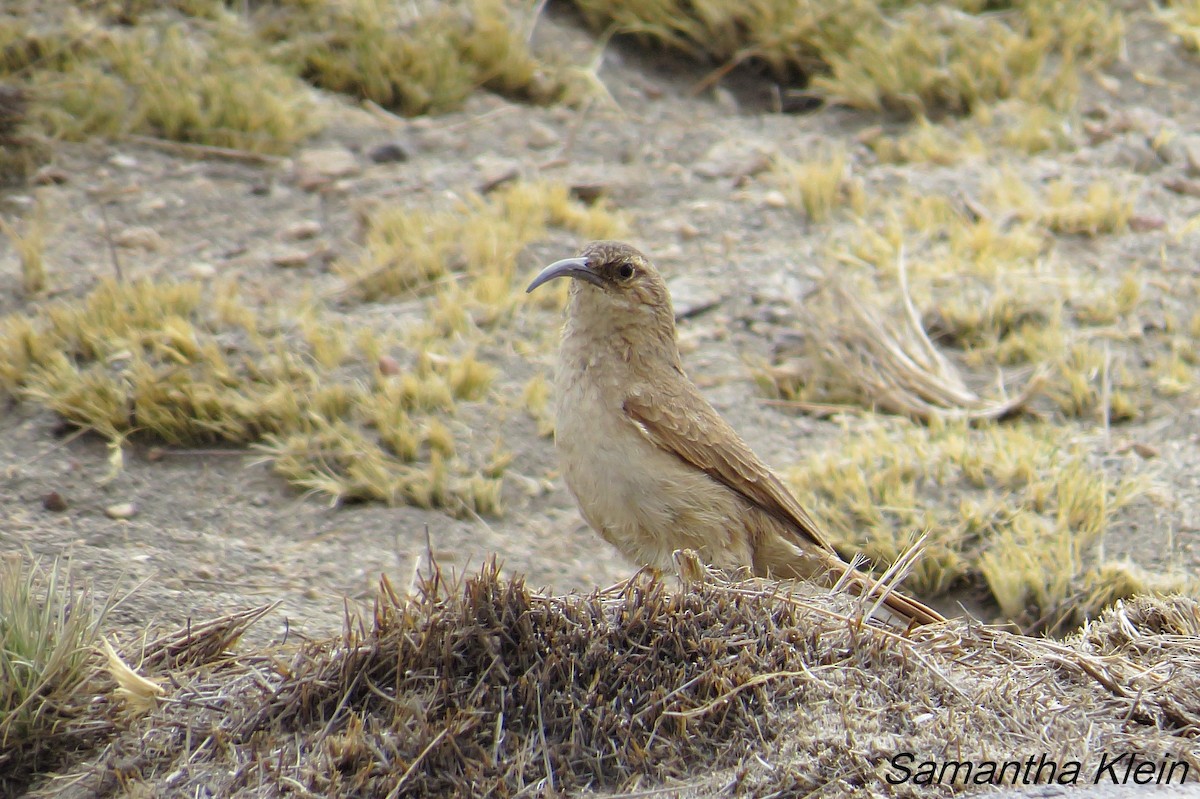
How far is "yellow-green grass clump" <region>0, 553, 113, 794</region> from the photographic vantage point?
3.90 meters

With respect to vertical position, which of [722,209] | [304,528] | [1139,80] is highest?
[1139,80]

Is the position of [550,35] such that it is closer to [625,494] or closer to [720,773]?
[625,494]

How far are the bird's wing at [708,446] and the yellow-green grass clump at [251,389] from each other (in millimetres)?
1336

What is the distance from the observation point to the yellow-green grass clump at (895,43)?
8.96 metres

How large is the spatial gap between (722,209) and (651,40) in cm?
186

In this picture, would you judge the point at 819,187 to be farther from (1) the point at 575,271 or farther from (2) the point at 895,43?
(1) the point at 575,271

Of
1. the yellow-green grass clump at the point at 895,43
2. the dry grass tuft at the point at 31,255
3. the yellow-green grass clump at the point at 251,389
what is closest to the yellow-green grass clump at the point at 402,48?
the yellow-green grass clump at the point at 895,43

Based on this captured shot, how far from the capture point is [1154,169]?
27.9 ft

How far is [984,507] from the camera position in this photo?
5898 millimetres

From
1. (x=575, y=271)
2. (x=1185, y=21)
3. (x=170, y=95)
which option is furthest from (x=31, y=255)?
(x=1185, y=21)

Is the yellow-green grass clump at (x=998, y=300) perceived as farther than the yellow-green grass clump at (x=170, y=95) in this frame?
No

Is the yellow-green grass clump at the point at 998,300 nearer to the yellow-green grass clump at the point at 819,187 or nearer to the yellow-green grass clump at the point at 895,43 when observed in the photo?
the yellow-green grass clump at the point at 819,187

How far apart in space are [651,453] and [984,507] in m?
1.84

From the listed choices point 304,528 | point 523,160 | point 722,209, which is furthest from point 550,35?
point 304,528
